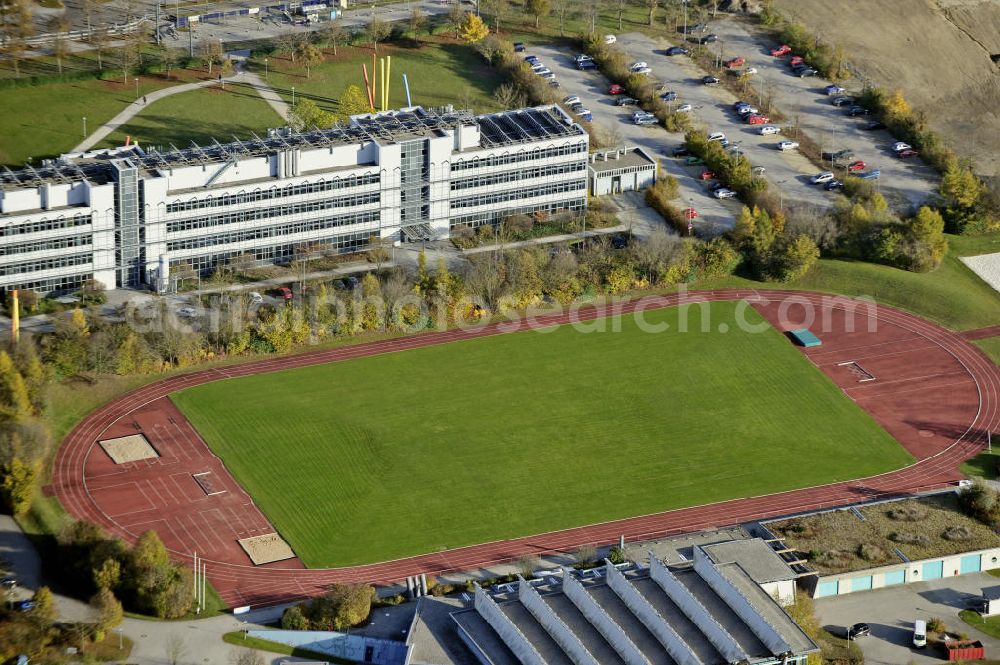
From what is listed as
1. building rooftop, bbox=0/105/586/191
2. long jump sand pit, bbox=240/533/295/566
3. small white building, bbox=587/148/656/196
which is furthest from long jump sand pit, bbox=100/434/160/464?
small white building, bbox=587/148/656/196

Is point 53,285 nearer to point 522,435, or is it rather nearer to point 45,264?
point 45,264

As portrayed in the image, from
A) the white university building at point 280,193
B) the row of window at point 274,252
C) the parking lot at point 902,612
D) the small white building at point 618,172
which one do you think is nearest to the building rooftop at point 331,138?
the white university building at point 280,193

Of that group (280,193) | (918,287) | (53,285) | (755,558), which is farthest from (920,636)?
(53,285)

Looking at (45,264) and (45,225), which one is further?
(45,264)

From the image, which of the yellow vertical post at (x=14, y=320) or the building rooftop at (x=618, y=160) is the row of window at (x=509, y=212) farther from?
the yellow vertical post at (x=14, y=320)

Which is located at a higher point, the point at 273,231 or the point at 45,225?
the point at 45,225

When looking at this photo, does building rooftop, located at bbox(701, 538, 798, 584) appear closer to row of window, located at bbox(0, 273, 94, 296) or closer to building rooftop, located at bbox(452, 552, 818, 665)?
building rooftop, located at bbox(452, 552, 818, 665)
